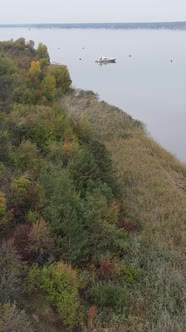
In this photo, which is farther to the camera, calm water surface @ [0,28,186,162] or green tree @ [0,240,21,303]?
calm water surface @ [0,28,186,162]

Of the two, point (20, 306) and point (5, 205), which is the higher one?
point (5, 205)

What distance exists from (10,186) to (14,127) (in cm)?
752

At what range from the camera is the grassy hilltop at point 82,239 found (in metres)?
12.4

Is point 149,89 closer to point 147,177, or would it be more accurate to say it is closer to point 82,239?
point 147,177

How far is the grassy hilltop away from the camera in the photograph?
12383mm

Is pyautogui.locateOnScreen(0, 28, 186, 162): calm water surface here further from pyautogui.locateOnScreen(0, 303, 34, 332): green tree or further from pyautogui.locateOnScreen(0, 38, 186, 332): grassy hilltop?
pyautogui.locateOnScreen(0, 303, 34, 332): green tree

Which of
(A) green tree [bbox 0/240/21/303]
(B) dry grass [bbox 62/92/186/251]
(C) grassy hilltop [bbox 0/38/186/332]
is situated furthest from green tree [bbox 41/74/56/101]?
(A) green tree [bbox 0/240/21/303]

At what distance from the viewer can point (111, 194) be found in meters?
18.1

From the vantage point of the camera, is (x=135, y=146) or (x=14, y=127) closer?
(x=14, y=127)

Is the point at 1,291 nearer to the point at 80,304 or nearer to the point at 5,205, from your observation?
the point at 80,304

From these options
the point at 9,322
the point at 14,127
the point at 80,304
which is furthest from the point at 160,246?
the point at 14,127

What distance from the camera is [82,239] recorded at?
47.4 ft

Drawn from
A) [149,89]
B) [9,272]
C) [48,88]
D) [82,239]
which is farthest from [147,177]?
[149,89]

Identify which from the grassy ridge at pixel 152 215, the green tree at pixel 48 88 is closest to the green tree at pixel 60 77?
the green tree at pixel 48 88
